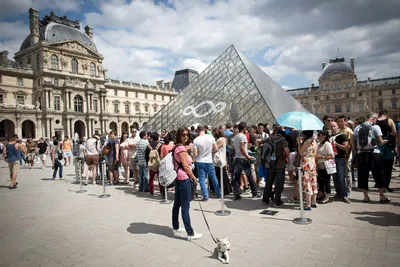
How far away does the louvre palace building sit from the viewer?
3562 centimetres

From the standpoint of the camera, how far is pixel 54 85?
124ft

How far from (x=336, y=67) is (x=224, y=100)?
190 ft

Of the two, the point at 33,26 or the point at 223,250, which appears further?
the point at 33,26

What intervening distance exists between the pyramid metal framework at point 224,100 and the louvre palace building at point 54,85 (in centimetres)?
2672

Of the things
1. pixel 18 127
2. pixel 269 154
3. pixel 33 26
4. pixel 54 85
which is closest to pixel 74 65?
pixel 54 85

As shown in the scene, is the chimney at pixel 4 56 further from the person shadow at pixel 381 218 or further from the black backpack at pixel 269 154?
the person shadow at pixel 381 218

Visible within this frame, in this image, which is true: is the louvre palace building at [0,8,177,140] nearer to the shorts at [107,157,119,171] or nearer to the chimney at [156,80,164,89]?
the chimney at [156,80,164,89]

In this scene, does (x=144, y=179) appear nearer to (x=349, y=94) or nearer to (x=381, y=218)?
(x=381, y=218)

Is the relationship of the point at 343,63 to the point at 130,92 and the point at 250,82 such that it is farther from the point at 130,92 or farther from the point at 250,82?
the point at 250,82

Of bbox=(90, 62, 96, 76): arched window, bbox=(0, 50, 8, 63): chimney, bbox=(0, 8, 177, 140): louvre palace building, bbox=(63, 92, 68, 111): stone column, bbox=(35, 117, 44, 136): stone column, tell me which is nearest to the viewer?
bbox=(0, 8, 177, 140): louvre palace building

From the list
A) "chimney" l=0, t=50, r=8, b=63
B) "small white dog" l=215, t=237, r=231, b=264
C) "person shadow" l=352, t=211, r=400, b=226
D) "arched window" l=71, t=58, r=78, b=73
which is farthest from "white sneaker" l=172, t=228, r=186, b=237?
"chimney" l=0, t=50, r=8, b=63

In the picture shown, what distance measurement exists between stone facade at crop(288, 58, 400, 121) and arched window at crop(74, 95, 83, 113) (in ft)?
172

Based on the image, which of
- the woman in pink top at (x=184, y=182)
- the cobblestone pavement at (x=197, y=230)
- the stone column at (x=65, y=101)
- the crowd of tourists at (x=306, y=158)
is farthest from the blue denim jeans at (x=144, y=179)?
the stone column at (x=65, y=101)

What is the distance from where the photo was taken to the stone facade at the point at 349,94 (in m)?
59.4
